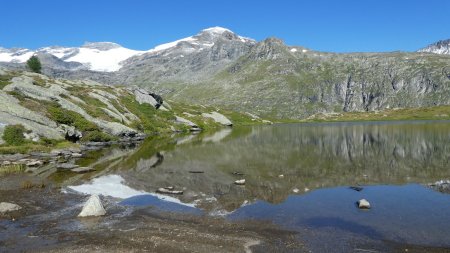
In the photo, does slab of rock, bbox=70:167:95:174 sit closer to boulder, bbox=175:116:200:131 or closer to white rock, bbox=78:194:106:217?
white rock, bbox=78:194:106:217

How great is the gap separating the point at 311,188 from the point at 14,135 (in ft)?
213

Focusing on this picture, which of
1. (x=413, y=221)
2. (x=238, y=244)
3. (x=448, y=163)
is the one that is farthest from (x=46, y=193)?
(x=448, y=163)

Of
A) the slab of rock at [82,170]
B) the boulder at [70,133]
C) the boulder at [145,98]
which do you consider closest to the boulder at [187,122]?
the boulder at [145,98]

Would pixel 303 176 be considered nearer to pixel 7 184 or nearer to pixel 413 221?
pixel 413 221

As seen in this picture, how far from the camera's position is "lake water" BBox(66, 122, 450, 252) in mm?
28734

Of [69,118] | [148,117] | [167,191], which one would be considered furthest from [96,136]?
[167,191]

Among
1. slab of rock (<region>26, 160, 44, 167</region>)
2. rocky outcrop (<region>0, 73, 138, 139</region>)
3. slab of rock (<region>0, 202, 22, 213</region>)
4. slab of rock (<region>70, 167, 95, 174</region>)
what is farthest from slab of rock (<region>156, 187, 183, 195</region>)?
rocky outcrop (<region>0, 73, 138, 139</region>)

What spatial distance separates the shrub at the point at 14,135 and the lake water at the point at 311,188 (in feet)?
54.2

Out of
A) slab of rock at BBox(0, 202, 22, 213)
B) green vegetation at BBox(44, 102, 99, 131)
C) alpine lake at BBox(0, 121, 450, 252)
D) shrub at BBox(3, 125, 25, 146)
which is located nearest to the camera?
alpine lake at BBox(0, 121, 450, 252)

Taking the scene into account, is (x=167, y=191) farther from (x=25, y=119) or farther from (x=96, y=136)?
(x=96, y=136)

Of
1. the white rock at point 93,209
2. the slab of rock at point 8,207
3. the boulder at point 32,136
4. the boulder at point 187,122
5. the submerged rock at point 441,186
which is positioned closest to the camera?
the white rock at point 93,209

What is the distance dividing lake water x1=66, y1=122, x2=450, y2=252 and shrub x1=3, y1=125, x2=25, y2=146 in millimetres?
16519

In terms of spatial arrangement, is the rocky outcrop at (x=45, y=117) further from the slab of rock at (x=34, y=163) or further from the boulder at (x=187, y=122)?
the boulder at (x=187, y=122)

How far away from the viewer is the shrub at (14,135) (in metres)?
77.3
